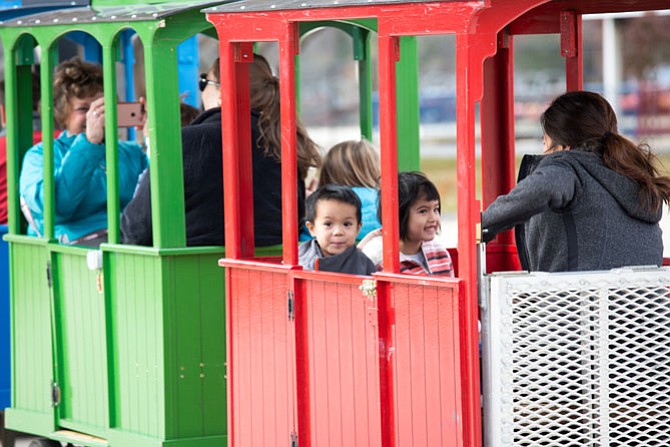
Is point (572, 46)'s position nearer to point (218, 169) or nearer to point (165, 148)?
point (218, 169)

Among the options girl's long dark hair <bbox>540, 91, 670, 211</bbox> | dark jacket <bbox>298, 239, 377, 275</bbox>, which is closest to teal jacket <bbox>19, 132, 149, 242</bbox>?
dark jacket <bbox>298, 239, 377, 275</bbox>

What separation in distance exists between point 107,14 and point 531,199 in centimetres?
270

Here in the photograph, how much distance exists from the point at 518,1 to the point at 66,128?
3.59 metres

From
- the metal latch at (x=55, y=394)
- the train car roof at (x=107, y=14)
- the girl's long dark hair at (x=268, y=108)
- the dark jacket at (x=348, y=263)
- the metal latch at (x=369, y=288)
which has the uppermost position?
the train car roof at (x=107, y=14)

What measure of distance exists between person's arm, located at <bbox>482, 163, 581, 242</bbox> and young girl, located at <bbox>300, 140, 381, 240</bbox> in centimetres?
231

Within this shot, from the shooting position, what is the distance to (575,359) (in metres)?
5.17

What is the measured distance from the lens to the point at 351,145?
7555 mm

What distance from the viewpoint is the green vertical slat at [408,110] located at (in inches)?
305

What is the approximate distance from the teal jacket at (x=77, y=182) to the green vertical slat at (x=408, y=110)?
139 cm

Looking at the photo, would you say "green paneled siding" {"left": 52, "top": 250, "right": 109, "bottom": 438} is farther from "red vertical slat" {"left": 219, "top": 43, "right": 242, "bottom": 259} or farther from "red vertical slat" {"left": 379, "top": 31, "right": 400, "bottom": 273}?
"red vertical slat" {"left": 379, "top": 31, "right": 400, "bottom": 273}

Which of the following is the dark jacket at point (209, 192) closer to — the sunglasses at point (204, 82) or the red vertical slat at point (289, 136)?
the sunglasses at point (204, 82)

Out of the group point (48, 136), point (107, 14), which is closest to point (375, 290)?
point (107, 14)

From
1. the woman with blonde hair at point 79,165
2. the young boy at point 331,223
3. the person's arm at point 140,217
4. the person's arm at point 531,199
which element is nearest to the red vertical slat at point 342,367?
the young boy at point 331,223

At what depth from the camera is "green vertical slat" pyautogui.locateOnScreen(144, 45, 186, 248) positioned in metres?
6.68
